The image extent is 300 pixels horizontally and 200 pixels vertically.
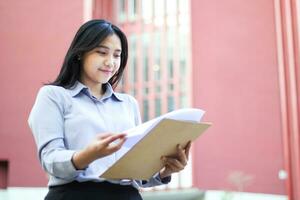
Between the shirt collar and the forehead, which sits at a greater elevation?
the forehead

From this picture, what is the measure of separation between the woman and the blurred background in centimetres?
236

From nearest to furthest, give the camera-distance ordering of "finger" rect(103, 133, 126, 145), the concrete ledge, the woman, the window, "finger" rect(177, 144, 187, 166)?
"finger" rect(103, 133, 126, 145)
the woman
"finger" rect(177, 144, 187, 166)
the concrete ledge
the window

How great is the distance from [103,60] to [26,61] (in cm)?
294

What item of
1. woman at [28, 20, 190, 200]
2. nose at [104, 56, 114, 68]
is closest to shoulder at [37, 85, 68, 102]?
woman at [28, 20, 190, 200]

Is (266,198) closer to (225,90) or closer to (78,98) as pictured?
(225,90)

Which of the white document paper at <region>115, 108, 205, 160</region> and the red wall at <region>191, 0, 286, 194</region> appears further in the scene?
the red wall at <region>191, 0, 286, 194</region>

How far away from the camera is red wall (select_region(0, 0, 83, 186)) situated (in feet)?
12.1

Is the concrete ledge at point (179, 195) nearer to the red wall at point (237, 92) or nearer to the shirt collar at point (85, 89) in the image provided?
the red wall at point (237, 92)

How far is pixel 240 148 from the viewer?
11.5ft

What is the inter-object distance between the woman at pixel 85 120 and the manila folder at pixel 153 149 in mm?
39

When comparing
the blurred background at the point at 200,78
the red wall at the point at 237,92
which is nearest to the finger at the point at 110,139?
the blurred background at the point at 200,78

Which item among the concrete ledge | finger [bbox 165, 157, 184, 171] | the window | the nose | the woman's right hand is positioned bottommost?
the concrete ledge

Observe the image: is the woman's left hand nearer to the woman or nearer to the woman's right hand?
the woman

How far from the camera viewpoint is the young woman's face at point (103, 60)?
1.10 meters
